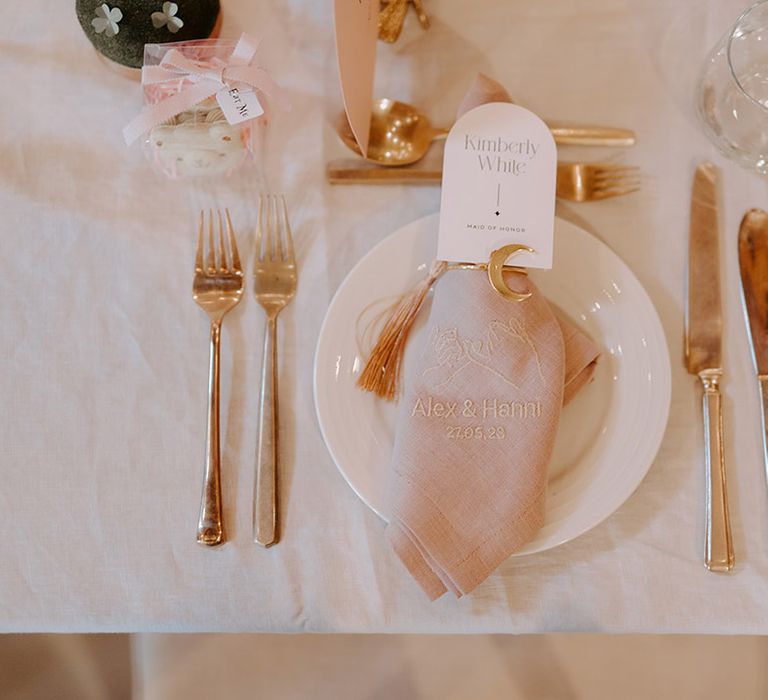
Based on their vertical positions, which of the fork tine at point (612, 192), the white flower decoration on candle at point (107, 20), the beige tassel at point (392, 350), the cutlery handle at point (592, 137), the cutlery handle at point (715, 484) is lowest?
the cutlery handle at point (715, 484)

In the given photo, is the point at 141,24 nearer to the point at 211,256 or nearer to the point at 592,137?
the point at 211,256

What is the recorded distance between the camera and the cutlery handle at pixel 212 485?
25.9 inches

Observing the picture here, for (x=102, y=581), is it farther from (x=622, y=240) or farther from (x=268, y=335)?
(x=622, y=240)

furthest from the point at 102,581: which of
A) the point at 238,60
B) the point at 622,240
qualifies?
the point at 622,240

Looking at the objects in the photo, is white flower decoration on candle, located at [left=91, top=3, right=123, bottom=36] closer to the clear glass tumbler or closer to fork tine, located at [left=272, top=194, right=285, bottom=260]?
fork tine, located at [left=272, top=194, right=285, bottom=260]

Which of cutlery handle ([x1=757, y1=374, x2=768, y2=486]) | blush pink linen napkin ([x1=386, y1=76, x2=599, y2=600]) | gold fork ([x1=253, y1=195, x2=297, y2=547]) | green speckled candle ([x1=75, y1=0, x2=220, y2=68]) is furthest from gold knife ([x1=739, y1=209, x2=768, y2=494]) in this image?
green speckled candle ([x1=75, y1=0, x2=220, y2=68])

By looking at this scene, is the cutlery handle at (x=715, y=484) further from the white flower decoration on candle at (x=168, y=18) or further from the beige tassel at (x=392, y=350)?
the white flower decoration on candle at (x=168, y=18)

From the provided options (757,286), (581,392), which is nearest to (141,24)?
(581,392)

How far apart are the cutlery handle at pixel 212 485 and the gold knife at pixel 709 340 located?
0.49m

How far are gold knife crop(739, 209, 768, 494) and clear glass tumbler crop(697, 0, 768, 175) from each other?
0.22 ft

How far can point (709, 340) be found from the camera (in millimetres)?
706

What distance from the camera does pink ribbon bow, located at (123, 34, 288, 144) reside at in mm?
636

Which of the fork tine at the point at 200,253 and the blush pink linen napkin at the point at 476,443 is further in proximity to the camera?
the fork tine at the point at 200,253

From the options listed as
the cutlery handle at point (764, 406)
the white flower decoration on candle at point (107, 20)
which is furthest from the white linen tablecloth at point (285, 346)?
the white flower decoration on candle at point (107, 20)
